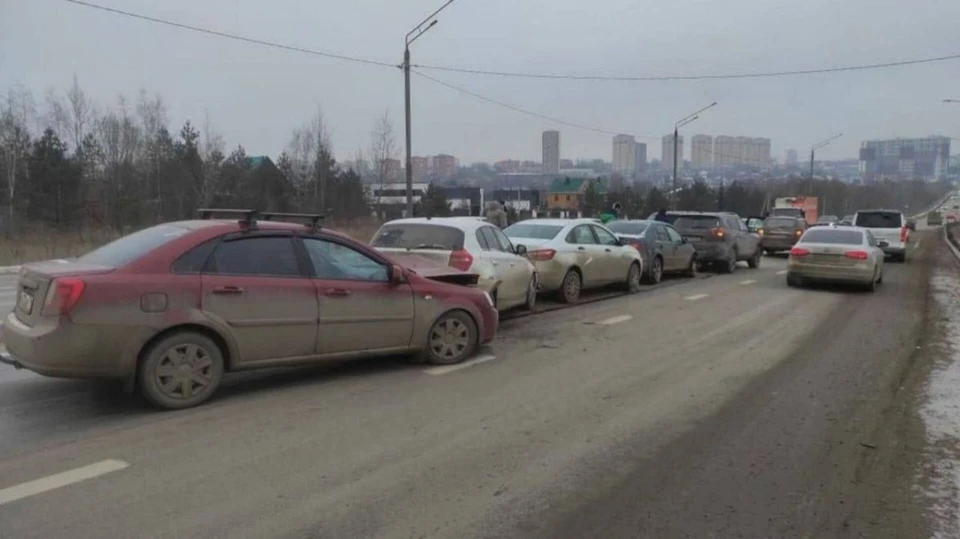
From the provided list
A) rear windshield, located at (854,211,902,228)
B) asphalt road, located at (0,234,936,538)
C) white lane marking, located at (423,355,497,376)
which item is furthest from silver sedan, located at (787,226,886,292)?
white lane marking, located at (423,355,497,376)

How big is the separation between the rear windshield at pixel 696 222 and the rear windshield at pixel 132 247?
53.8 ft

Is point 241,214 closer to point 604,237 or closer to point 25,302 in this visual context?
point 25,302

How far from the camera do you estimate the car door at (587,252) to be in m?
13.5

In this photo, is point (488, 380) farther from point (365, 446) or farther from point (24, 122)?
point (24, 122)

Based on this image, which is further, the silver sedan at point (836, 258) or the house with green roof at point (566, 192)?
the house with green roof at point (566, 192)

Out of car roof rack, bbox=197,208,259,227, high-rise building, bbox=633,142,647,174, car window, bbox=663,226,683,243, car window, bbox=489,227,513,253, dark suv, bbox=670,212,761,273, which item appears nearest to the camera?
car roof rack, bbox=197,208,259,227

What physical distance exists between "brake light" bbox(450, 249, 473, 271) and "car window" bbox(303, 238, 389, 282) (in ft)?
8.12

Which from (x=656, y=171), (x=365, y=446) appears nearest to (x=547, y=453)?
(x=365, y=446)

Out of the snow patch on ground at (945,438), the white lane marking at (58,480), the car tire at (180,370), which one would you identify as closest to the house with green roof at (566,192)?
the snow patch on ground at (945,438)

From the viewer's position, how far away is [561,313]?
1209cm

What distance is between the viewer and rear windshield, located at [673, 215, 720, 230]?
66.9 ft

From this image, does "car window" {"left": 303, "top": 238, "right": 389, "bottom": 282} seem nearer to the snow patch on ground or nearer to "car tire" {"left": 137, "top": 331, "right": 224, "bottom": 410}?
"car tire" {"left": 137, "top": 331, "right": 224, "bottom": 410}

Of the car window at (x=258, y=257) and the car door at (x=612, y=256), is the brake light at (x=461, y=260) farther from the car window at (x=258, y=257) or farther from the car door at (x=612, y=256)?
the car door at (x=612, y=256)

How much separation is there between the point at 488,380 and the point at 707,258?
14.5 metres
